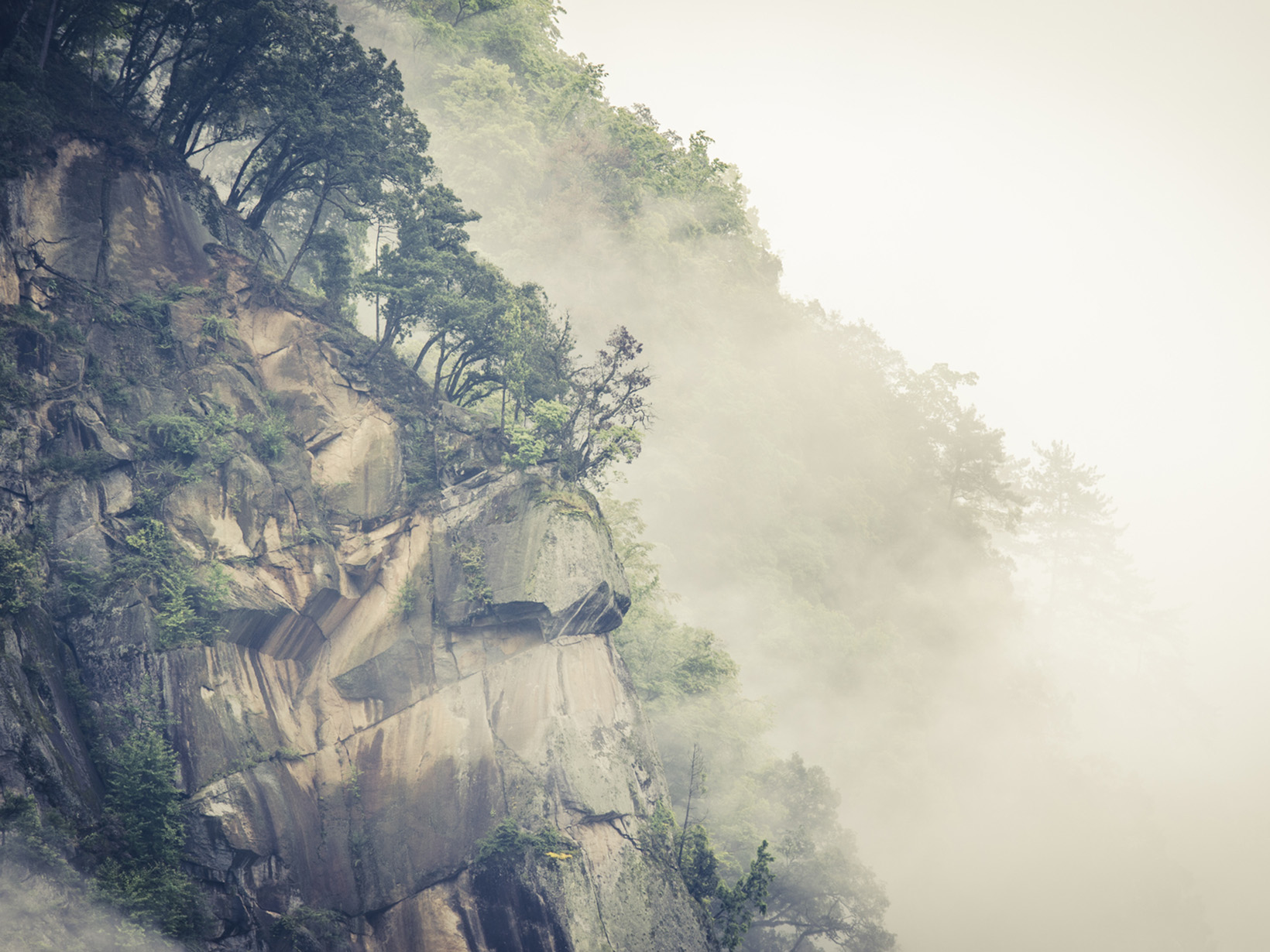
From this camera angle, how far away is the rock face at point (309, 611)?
2086 centimetres

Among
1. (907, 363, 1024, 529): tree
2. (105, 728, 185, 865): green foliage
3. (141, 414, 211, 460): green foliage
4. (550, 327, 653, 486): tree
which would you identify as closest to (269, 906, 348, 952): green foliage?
(105, 728, 185, 865): green foliage

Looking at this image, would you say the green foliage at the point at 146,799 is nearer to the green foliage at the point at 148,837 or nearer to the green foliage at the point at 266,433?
the green foliage at the point at 148,837

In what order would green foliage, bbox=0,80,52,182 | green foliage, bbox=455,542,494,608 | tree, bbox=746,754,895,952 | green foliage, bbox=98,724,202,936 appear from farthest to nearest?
tree, bbox=746,754,895,952 → green foliage, bbox=455,542,494,608 → green foliage, bbox=0,80,52,182 → green foliage, bbox=98,724,202,936

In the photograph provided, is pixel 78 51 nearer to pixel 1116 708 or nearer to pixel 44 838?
pixel 44 838

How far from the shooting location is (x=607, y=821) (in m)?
25.8

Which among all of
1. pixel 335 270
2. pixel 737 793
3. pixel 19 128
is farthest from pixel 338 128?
pixel 737 793

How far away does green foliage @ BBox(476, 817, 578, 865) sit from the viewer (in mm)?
23922

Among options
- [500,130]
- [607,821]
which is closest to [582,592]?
[607,821]

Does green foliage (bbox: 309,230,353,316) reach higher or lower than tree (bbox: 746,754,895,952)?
higher

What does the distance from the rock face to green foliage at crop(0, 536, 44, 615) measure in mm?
548

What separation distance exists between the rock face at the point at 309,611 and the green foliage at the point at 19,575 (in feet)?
1.80

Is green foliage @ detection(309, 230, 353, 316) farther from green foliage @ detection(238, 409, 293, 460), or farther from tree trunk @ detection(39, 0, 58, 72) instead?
tree trunk @ detection(39, 0, 58, 72)

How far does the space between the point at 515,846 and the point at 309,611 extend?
9544 mm

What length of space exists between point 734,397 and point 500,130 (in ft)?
80.5
